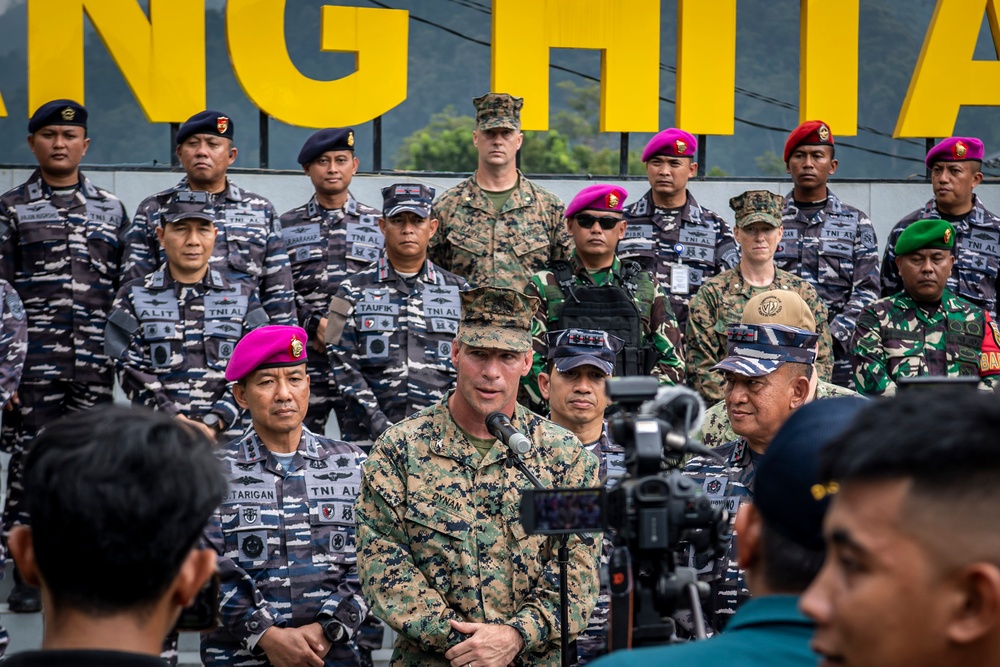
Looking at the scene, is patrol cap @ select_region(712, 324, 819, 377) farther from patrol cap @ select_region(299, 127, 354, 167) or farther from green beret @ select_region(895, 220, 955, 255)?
patrol cap @ select_region(299, 127, 354, 167)

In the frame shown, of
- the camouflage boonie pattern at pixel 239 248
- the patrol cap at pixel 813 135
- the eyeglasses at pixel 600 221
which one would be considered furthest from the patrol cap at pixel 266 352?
the patrol cap at pixel 813 135

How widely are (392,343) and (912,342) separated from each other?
2633mm

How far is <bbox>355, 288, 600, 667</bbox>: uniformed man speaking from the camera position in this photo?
13.8ft

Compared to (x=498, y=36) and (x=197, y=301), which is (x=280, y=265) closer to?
(x=197, y=301)

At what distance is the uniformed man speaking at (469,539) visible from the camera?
4191 mm

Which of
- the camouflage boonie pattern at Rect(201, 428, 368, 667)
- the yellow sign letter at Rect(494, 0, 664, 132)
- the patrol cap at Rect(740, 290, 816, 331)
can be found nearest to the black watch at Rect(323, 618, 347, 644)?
the camouflage boonie pattern at Rect(201, 428, 368, 667)

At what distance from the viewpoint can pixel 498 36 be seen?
9.36 m

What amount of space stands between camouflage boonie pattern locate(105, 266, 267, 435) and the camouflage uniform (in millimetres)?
1520

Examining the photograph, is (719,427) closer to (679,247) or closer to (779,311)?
(779,311)

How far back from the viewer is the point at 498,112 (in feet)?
24.1

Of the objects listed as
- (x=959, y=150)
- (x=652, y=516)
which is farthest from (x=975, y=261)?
(x=652, y=516)

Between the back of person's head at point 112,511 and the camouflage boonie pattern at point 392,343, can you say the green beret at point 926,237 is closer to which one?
the camouflage boonie pattern at point 392,343

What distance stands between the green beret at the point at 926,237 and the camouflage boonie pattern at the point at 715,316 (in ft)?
1.71

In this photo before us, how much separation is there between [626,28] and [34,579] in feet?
26.8
